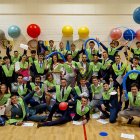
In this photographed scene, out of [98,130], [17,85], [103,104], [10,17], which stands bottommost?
[98,130]

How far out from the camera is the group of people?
21.7 ft

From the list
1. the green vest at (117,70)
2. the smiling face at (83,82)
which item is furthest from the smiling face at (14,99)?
the green vest at (117,70)

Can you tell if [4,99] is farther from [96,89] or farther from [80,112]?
[96,89]

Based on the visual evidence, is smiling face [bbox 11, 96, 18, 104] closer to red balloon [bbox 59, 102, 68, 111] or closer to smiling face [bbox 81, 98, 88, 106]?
red balloon [bbox 59, 102, 68, 111]

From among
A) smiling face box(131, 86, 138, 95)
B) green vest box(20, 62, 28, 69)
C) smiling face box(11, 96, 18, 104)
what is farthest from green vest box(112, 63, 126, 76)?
smiling face box(11, 96, 18, 104)

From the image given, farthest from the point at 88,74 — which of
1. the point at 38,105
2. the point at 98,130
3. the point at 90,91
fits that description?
the point at 98,130

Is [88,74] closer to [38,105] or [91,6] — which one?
[38,105]

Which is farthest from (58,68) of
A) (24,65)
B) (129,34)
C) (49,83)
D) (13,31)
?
(129,34)

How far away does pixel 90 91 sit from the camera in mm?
7480

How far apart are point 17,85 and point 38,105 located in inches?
32.3

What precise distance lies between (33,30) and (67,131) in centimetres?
575

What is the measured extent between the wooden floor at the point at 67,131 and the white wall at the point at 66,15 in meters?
5.64

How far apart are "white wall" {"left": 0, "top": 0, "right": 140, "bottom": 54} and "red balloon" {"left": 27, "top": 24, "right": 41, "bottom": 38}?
37 cm

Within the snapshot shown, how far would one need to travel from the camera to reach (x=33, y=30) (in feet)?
35.7
